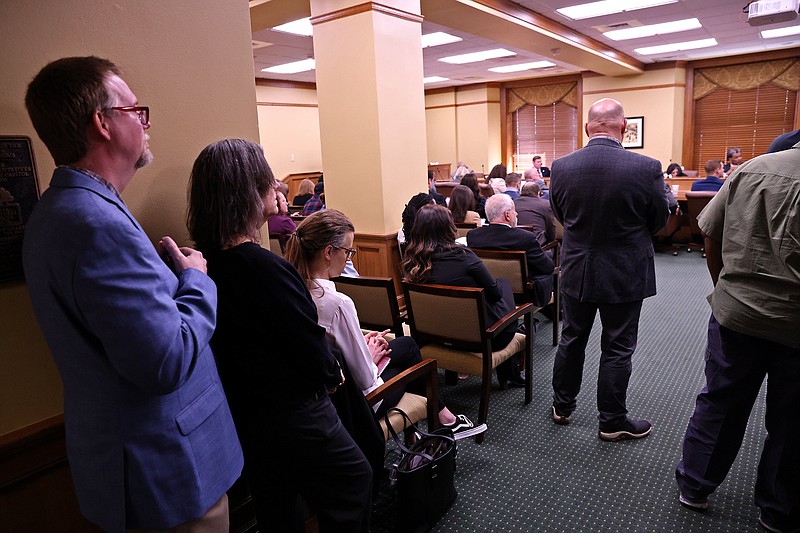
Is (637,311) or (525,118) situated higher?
(525,118)

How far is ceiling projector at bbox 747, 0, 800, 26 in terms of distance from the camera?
496 cm

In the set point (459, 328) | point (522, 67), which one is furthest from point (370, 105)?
point (522, 67)

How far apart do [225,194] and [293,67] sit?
8.76 metres

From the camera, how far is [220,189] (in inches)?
51.0

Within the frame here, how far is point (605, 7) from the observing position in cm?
602

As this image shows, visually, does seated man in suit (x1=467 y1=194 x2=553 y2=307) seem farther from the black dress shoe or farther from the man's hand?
the man's hand

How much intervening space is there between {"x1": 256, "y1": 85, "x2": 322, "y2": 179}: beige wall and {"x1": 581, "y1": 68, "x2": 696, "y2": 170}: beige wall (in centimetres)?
593

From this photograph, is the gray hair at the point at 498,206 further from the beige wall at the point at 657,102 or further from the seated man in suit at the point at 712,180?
the beige wall at the point at 657,102

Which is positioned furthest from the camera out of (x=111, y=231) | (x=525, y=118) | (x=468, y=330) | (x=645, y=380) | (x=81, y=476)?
(x=525, y=118)

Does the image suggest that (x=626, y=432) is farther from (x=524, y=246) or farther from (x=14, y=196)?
(x=14, y=196)

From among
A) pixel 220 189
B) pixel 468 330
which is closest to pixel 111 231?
pixel 220 189

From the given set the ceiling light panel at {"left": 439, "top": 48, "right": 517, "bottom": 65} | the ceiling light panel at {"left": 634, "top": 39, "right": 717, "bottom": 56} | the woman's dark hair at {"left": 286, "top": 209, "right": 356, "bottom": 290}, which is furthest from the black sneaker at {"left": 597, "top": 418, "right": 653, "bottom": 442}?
the ceiling light panel at {"left": 634, "top": 39, "right": 717, "bottom": 56}

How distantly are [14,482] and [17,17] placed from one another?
107cm

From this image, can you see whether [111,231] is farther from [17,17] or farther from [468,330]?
[468,330]
